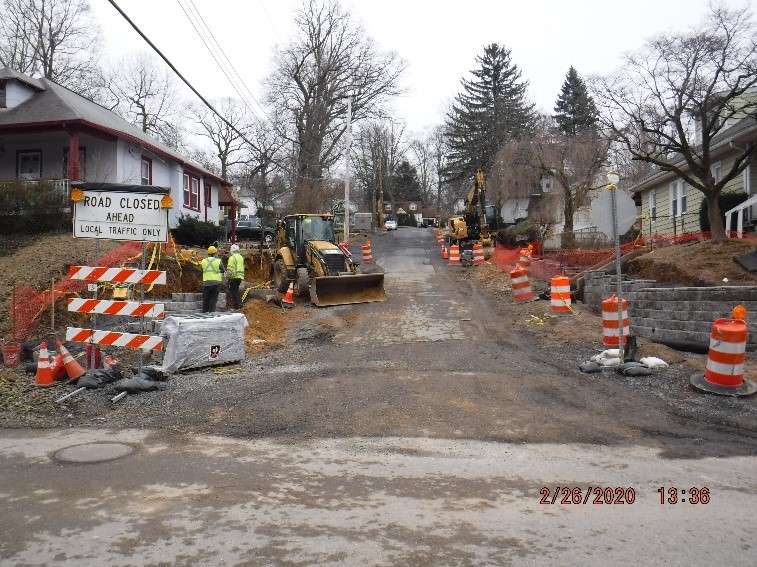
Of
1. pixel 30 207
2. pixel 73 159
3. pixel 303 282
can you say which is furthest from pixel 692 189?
pixel 30 207

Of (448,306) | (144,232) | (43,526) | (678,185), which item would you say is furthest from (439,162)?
(43,526)

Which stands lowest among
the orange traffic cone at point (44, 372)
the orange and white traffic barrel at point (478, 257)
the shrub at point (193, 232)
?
the orange traffic cone at point (44, 372)

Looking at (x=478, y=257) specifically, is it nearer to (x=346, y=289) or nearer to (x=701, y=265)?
(x=346, y=289)

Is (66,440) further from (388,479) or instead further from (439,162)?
(439,162)

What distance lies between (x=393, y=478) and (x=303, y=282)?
534 inches

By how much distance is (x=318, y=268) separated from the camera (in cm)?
1864

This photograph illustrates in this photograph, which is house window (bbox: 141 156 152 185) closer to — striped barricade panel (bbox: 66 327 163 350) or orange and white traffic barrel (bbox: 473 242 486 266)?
orange and white traffic barrel (bbox: 473 242 486 266)

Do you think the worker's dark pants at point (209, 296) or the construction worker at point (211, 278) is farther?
the worker's dark pants at point (209, 296)

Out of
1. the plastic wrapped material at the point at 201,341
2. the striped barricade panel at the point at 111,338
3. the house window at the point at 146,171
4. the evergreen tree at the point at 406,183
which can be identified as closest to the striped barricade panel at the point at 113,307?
the striped barricade panel at the point at 111,338

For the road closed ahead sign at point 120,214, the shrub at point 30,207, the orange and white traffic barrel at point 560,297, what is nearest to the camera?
the road closed ahead sign at point 120,214

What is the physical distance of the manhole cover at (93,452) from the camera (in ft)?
19.2

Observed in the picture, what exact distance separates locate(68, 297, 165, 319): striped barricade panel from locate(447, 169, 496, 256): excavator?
25.7 meters

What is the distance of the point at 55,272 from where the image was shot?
15562 millimetres

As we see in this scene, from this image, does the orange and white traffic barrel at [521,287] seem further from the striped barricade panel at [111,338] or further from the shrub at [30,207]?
the shrub at [30,207]
